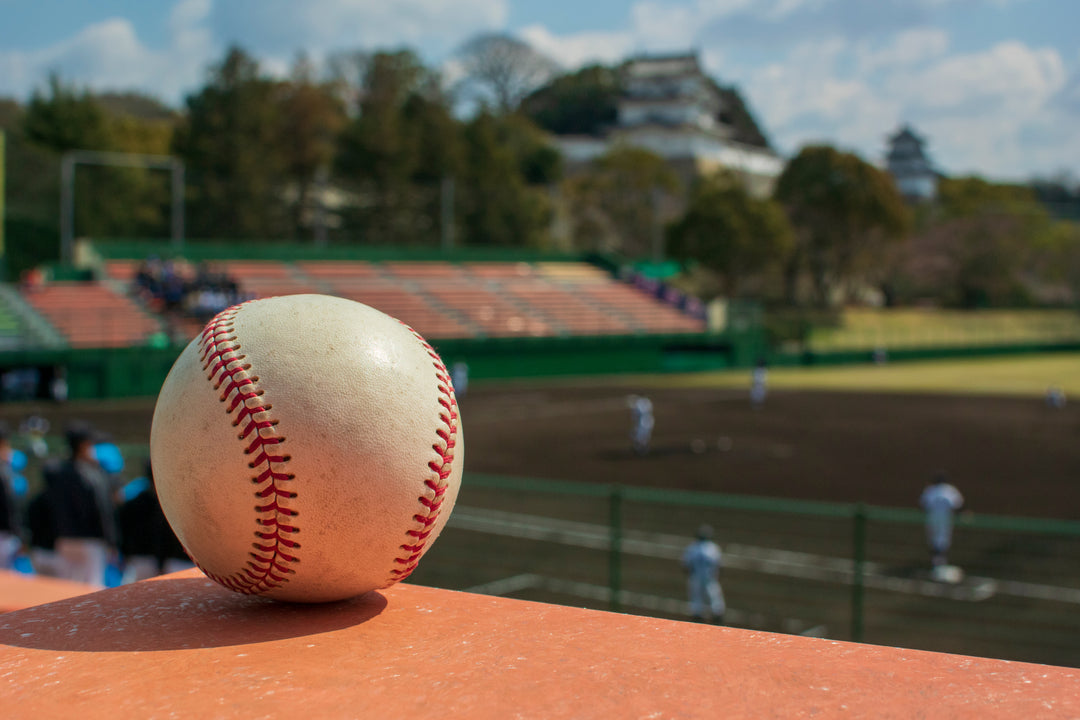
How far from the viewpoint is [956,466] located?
19.1 meters

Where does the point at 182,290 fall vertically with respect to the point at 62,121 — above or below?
below

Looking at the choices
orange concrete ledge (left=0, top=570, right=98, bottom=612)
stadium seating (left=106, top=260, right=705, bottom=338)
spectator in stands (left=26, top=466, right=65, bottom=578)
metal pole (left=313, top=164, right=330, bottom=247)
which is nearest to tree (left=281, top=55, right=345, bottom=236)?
metal pole (left=313, top=164, right=330, bottom=247)

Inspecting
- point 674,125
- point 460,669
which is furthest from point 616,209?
point 460,669

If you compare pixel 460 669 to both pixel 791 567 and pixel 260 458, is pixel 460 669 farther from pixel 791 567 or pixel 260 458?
pixel 791 567

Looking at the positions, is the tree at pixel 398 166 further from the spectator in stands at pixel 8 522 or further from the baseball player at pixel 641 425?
the spectator in stands at pixel 8 522

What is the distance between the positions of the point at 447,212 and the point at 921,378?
68.3 ft

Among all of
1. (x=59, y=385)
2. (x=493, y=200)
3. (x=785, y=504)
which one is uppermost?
(x=493, y=200)

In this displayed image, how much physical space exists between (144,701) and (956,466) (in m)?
18.8

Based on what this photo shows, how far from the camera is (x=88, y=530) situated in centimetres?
684

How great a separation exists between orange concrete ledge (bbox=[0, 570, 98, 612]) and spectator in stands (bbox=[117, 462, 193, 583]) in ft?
6.29

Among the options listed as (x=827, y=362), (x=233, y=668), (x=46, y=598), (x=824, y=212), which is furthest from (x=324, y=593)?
(x=824, y=212)

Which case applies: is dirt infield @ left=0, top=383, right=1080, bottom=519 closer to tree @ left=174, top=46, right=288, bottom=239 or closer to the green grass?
tree @ left=174, top=46, right=288, bottom=239

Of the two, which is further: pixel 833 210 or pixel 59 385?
pixel 833 210

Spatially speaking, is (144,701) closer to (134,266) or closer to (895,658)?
(895,658)
